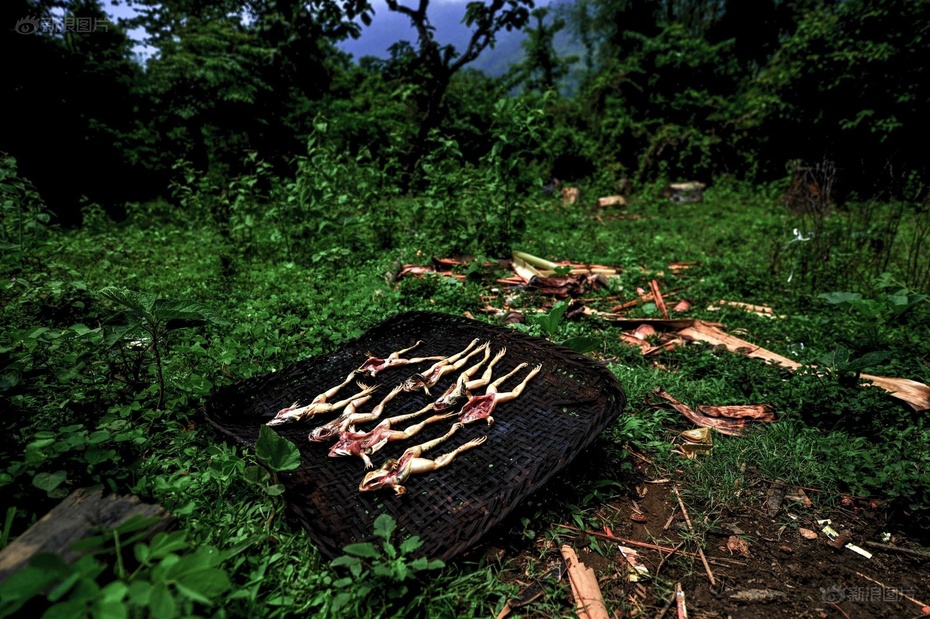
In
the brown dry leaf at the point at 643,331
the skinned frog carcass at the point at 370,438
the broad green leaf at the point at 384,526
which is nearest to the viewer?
the broad green leaf at the point at 384,526

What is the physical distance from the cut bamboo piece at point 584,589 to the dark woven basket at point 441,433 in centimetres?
32

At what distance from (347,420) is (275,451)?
0.47 metres

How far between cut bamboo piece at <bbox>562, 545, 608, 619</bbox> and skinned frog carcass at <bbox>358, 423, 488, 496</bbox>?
1.95 feet

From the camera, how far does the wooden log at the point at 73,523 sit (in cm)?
114

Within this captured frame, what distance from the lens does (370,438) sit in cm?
205

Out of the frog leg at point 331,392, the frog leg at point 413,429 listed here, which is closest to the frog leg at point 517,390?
the frog leg at point 413,429

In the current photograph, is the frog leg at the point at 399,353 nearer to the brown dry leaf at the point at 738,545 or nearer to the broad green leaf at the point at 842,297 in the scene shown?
the brown dry leaf at the point at 738,545

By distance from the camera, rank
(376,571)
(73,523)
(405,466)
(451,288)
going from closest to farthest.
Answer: (73,523) → (376,571) → (405,466) → (451,288)

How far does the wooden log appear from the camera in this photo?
44.8 inches

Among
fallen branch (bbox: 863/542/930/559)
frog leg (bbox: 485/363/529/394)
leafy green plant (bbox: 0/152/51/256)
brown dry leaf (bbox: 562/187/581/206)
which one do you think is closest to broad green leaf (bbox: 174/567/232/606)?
frog leg (bbox: 485/363/529/394)

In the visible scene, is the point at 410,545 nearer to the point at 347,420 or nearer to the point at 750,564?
the point at 347,420

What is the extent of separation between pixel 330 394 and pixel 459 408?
72 cm

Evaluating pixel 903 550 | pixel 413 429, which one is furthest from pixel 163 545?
pixel 903 550

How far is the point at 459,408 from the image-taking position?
91.7 inches
